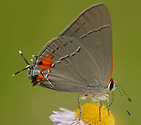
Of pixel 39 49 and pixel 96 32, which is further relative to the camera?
pixel 39 49

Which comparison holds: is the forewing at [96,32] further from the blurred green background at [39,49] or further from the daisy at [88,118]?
the blurred green background at [39,49]

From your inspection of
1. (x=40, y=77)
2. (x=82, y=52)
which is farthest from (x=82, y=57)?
(x=40, y=77)

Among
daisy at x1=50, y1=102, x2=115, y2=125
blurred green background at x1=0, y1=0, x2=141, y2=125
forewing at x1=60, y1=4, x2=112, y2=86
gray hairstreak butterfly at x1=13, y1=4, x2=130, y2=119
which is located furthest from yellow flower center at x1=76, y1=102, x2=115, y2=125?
blurred green background at x1=0, y1=0, x2=141, y2=125

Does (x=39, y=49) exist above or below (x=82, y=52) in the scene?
above

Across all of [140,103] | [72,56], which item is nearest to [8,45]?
[72,56]

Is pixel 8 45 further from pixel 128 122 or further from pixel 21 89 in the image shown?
pixel 128 122

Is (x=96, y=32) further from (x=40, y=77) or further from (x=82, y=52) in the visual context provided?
(x=40, y=77)

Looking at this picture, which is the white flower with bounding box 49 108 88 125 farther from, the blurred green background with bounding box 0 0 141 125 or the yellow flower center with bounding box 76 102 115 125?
the blurred green background with bounding box 0 0 141 125
